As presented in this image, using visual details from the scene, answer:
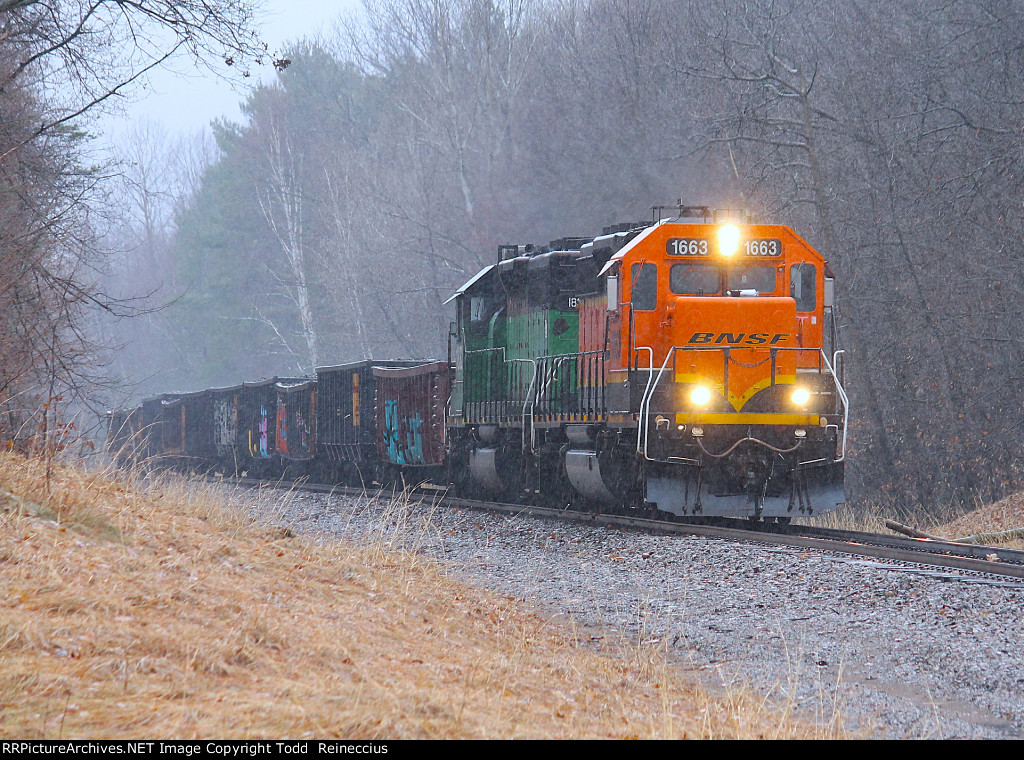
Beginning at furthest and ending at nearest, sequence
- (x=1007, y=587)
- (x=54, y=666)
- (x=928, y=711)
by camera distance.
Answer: (x=1007, y=587), (x=928, y=711), (x=54, y=666)

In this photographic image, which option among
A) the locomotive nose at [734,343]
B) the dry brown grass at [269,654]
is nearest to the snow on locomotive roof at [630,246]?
the locomotive nose at [734,343]

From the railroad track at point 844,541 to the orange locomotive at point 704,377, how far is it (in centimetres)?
30

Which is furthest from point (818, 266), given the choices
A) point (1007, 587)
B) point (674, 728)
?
point (674, 728)

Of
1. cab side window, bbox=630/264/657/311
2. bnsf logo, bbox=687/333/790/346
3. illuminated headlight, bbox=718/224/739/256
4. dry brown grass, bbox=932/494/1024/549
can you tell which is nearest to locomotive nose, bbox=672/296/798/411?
bnsf logo, bbox=687/333/790/346

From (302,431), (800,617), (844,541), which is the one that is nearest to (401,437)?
(302,431)

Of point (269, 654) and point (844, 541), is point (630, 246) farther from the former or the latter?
point (269, 654)

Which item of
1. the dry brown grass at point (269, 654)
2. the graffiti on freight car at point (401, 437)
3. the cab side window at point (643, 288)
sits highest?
the cab side window at point (643, 288)

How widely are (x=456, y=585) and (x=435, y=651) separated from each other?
2.84 metres

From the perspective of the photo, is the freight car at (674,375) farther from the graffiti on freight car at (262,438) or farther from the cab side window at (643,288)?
the graffiti on freight car at (262,438)

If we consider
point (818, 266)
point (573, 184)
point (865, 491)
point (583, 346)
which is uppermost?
point (573, 184)

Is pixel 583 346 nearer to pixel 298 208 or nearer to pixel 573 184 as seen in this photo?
pixel 573 184

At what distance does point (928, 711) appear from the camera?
16.3ft

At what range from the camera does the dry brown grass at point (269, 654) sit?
12.7 ft

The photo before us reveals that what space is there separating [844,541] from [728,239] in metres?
3.85
